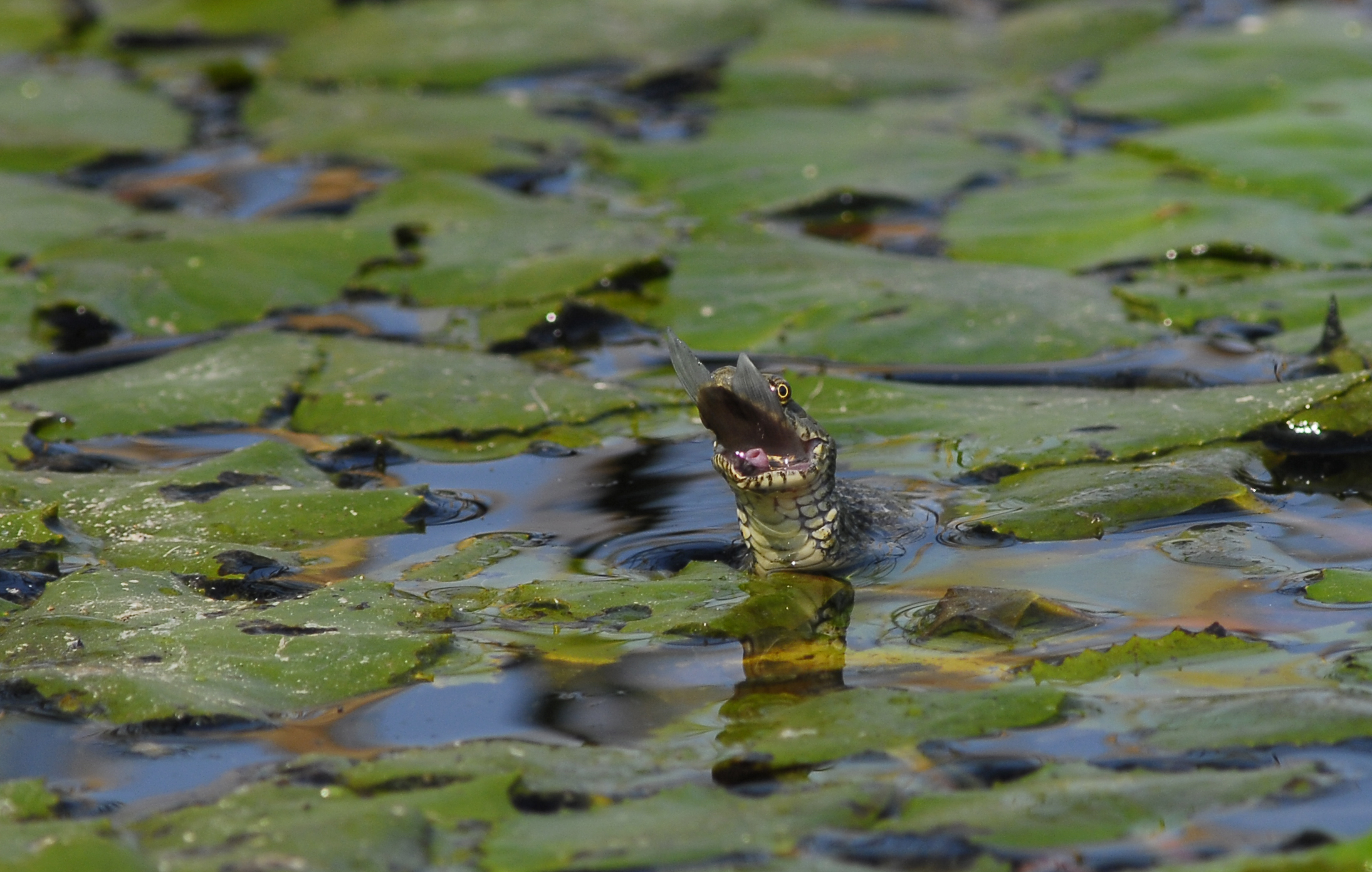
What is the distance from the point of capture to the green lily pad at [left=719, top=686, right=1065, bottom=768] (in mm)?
3246

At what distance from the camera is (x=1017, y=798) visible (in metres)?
2.95

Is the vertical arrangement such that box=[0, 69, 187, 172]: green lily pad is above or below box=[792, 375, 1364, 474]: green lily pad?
above

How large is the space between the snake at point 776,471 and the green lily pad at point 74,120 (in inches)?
230

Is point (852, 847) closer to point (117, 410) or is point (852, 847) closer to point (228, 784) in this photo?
point (228, 784)

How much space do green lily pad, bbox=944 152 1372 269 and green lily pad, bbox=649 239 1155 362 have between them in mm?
457

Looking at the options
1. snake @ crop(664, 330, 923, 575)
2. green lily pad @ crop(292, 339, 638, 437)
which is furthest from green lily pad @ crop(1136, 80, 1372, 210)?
snake @ crop(664, 330, 923, 575)

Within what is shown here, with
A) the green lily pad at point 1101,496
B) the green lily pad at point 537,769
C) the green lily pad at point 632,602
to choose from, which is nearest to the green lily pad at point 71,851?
the green lily pad at point 537,769

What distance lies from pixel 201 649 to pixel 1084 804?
78.4 inches

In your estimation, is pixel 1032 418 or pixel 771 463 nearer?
pixel 771 463

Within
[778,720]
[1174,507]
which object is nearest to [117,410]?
[778,720]

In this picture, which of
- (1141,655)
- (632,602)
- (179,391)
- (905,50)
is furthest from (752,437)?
(905,50)

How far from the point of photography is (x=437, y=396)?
223 inches

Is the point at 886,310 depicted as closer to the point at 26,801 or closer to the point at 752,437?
the point at 752,437

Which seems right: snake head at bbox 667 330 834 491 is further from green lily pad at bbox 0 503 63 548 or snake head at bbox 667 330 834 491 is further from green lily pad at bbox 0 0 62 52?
green lily pad at bbox 0 0 62 52
